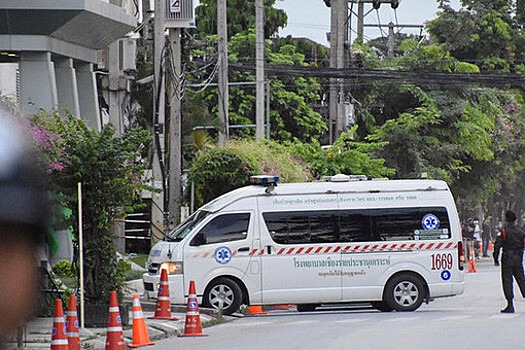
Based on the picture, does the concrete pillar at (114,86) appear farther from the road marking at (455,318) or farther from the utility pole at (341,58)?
the road marking at (455,318)

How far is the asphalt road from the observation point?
54.6ft

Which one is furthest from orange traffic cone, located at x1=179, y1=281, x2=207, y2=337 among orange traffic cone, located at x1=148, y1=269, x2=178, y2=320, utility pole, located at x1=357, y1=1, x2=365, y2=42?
utility pole, located at x1=357, y1=1, x2=365, y2=42

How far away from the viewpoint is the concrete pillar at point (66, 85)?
2877cm

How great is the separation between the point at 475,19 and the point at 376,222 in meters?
35.7

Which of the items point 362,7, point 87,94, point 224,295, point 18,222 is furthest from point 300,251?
point 362,7

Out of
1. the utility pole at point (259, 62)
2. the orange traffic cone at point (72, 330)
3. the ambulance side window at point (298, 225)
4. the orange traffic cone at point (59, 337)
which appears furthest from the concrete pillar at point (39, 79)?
the orange traffic cone at point (59, 337)

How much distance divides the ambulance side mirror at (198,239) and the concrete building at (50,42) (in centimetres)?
475

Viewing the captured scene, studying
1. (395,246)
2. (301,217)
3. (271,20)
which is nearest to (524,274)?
(395,246)

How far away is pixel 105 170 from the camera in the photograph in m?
19.6

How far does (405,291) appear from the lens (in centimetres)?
2336

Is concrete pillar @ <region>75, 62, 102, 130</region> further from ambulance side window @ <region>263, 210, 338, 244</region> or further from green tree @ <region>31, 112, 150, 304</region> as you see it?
green tree @ <region>31, 112, 150, 304</region>

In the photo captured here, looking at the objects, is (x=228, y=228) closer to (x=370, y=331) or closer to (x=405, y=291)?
(x=405, y=291)

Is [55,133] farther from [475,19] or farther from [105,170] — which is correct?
[475,19]

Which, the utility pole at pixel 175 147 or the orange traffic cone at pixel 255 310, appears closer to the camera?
the orange traffic cone at pixel 255 310
